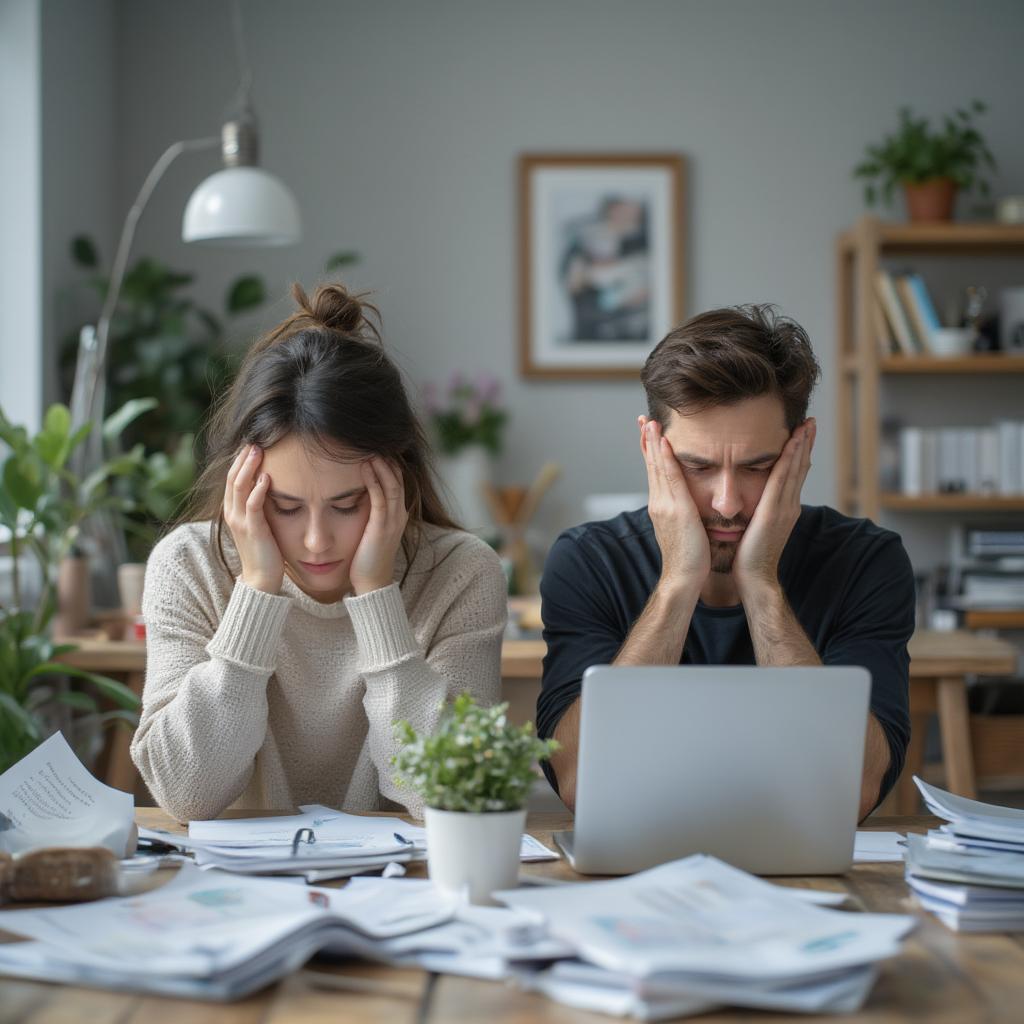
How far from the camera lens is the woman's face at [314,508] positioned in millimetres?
1588

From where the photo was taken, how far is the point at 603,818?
118 centimetres

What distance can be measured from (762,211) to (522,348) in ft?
3.10

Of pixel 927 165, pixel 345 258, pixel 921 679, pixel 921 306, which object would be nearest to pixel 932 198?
pixel 927 165

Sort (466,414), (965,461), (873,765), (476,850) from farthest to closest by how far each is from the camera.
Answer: (466,414)
(965,461)
(873,765)
(476,850)

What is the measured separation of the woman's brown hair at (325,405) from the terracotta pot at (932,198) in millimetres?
2914

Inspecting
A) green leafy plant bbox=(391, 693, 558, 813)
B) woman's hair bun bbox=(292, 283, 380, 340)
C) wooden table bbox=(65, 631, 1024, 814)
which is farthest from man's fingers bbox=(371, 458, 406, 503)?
wooden table bbox=(65, 631, 1024, 814)

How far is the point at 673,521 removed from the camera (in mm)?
1687

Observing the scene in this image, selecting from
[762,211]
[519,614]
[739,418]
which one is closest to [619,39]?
[762,211]

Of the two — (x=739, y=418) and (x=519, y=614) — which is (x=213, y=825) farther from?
(x=519, y=614)

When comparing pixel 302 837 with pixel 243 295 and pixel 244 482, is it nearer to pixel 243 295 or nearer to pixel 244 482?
pixel 244 482

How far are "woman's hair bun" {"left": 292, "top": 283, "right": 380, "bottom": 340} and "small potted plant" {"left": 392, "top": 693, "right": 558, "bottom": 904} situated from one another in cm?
78

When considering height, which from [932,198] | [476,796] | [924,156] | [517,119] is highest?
[517,119]

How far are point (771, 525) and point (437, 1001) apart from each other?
904 mm

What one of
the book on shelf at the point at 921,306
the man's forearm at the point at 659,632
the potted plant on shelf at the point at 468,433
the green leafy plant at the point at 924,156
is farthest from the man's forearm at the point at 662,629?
the green leafy plant at the point at 924,156
